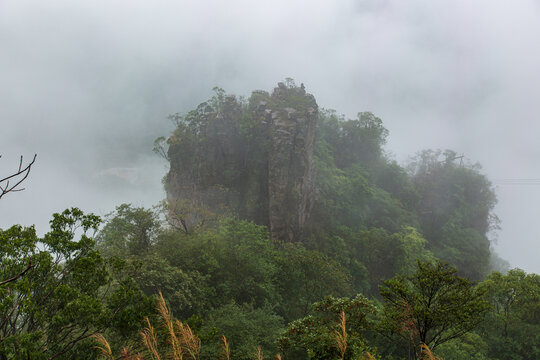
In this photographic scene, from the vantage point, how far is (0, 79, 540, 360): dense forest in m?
7.86

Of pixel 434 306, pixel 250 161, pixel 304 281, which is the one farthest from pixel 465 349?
pixel 250 161

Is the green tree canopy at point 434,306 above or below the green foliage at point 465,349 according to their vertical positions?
above

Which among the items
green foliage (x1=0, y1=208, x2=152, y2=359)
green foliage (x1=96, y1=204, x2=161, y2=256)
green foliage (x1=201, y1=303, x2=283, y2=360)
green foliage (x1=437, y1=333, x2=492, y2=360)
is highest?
green foliage (x1=96, y1=204, x2=161, y2=256)

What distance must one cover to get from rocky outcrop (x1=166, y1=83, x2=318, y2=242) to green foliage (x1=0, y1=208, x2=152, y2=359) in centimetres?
1948

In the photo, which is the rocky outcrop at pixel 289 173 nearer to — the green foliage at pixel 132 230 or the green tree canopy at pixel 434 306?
the green foliage at pixel 132 230

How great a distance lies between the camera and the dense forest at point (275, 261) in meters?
7.86

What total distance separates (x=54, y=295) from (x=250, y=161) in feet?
81.6

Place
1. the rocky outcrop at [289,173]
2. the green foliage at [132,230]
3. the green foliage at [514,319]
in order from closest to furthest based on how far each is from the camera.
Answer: the green foliage at [514,319]
the green foliage at [132,230]
the rocky outcrop at [289,173]

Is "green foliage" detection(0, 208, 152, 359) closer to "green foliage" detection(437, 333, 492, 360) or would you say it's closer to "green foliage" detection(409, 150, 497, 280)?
"green foliage" detection(437, 333, 492, 360)

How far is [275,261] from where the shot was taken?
21312mm

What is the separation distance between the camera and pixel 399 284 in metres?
9.74

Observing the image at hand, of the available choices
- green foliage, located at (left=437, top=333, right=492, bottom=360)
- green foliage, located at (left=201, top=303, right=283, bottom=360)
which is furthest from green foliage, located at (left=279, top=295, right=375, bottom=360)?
green foliage, located at (left=437, top=333, right=492, bottom=360)

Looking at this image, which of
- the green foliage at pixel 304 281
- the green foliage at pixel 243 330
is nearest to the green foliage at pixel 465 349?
the green foliage at pixel 304 281

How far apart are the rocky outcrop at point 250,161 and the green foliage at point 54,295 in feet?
63.9
